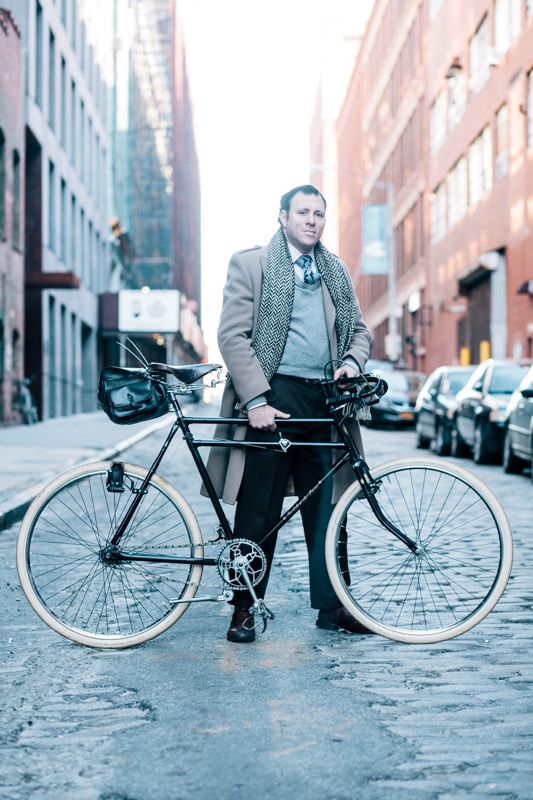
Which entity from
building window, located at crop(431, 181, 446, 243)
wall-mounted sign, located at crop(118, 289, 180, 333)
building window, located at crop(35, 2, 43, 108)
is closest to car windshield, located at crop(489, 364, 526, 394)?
building window, located at crop(35, 2, 43, 108)

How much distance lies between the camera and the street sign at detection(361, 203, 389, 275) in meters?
48.8

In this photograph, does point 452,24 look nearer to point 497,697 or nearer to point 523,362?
point 523,362

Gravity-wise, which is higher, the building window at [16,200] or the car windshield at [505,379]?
the building window at [16,200]

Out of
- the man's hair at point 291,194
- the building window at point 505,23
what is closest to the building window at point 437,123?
the building window at point 505,23

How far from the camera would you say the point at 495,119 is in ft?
107

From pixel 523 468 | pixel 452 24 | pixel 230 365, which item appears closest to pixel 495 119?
pixel 452 24

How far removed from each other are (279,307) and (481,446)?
10.6 metres

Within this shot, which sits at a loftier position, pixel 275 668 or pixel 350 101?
pixel 350 101

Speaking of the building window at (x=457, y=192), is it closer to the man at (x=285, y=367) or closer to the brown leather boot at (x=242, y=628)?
the man at (x=285, y=367)

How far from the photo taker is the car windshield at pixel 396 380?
27.8 meters

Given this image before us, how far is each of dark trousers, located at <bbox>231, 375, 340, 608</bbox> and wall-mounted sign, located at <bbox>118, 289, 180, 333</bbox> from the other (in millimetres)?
42190

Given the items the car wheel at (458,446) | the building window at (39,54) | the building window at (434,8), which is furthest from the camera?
the building window at (434,8)

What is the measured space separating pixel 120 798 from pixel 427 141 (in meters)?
44.7

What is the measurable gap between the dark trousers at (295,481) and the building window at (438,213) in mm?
37820
